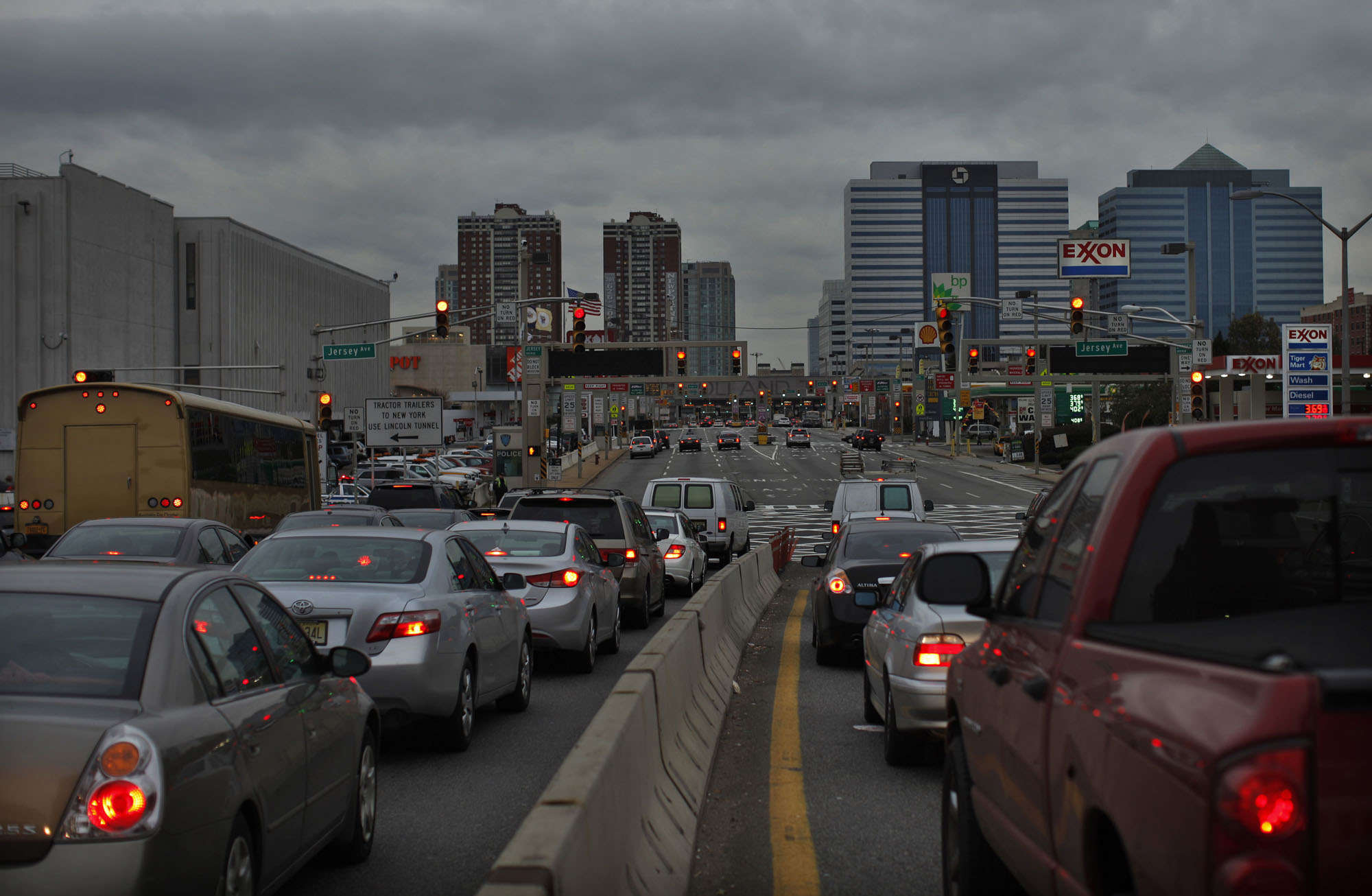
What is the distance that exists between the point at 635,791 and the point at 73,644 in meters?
2.40

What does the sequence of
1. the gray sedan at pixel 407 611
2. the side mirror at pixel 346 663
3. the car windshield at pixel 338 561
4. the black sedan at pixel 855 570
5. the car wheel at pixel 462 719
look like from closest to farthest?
the side mirror at pixel 346 663, the gray sedan at pixel 407 611, the car wheel at pixel 462 719, the car windshield at pixel 338 561, the black sedan at pixel 855 570

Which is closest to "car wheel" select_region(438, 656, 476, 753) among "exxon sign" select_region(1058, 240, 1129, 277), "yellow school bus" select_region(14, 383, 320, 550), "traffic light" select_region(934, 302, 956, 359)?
"yellow school bus" select_region(14, 383, 320, 550)

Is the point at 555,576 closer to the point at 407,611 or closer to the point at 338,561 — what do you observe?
the point at 338,561

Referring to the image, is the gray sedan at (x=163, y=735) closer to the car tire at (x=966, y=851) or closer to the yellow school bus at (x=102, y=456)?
the car tire at (x=966, y=851)

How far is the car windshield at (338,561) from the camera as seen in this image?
9789mm

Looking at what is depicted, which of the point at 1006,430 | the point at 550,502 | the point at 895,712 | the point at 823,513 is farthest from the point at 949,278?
the point at 895,712

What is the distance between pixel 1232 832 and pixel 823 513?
4983cm

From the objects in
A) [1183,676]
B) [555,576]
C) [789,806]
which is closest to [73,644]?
[1183,676]

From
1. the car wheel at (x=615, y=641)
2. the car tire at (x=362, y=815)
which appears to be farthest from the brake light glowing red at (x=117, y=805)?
the car wheel at (x=615, y=641)

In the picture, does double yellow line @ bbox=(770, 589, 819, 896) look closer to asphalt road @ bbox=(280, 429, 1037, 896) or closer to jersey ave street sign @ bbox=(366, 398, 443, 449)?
asphalt road @ bbox=(280, 429, 1037, 896)

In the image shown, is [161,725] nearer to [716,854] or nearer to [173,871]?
[173,871]

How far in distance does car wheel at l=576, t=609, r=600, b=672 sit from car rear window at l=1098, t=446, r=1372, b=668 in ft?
33.2

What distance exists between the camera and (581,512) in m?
18.0

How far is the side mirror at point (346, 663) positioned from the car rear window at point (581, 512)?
1112 centimetres
